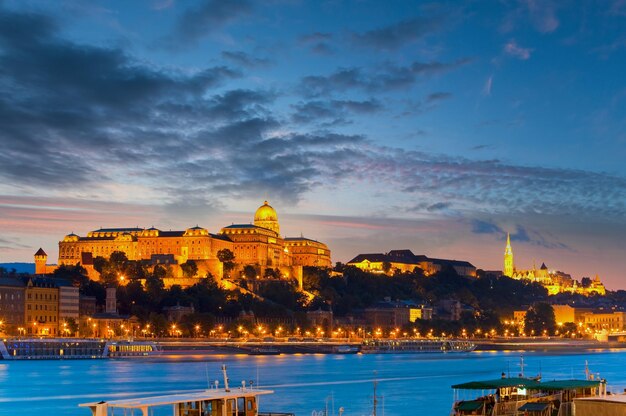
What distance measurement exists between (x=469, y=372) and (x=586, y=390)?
5874 cm

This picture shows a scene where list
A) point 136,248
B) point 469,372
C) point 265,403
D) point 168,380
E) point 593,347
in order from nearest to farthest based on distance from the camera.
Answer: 1. point 265,403
2. point 168,380
3. point 469,372
4. point 136,248
5. point 593,347

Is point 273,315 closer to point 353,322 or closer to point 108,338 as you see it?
point 353,322

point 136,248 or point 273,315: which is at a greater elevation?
point 136,248

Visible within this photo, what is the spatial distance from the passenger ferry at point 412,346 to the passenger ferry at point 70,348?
117 ft

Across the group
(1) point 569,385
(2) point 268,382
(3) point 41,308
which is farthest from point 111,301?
(1) point 569,385

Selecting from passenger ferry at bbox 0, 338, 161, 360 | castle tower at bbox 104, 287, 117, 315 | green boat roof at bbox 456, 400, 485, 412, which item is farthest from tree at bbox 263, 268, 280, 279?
green boat roof at bbox 456, 400, 485, 412

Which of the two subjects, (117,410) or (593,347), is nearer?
(117,410)

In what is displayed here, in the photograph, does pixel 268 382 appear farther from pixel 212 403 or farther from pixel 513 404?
pixel 212 403

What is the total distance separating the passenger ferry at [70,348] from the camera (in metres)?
114

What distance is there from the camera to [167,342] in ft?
424

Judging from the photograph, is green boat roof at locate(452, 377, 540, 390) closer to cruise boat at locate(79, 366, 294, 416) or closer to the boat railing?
the boat railing

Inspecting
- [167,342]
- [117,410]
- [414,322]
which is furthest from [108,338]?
[117,410]

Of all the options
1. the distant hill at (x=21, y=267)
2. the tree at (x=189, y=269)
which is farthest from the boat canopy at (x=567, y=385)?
the distant hill at (x=21, y=267)

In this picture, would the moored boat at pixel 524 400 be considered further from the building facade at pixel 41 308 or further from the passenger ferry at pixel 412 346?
the passenger ferry at pixel 412 346
